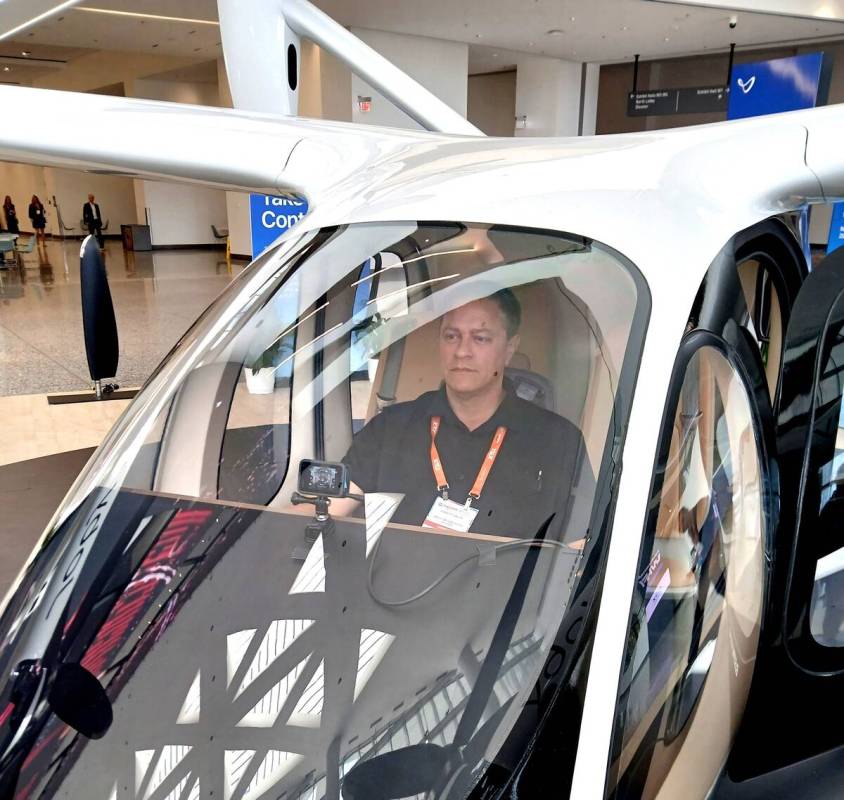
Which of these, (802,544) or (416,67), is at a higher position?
A: (416,67)

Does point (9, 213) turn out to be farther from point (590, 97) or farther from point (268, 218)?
point (268, 218)

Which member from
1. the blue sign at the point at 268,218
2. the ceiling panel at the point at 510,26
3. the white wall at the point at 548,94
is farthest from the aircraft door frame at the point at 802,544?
the white wall at the point at 548,94

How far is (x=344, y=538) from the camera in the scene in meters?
1.26

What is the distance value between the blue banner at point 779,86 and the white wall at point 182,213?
15478mm

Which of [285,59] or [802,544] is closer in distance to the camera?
[802,544]

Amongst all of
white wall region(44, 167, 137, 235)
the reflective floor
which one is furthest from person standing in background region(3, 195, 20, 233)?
the reflective floor

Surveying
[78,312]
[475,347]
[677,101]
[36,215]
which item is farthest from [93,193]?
[475,347]

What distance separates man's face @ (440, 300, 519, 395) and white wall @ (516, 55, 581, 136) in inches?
639

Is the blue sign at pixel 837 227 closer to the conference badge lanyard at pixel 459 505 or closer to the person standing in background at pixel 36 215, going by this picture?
the conference badge lanyard at pixel 459 505

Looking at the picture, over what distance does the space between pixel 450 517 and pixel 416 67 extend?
1252 centimetres

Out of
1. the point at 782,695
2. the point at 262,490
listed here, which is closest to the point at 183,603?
the point at 262,490

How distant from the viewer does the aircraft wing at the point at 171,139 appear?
2023 millimetres

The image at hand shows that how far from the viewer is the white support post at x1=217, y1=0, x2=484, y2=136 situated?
278 centimetres

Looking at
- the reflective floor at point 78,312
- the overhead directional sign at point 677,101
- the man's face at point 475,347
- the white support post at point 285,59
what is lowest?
the reflective floor at point 78,312
